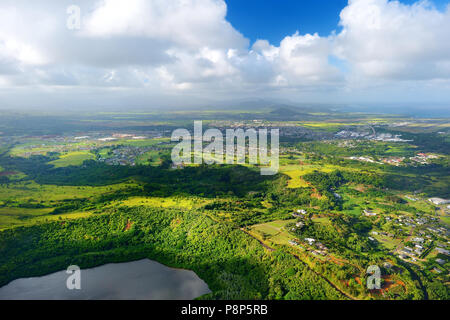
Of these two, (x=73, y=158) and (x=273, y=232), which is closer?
(x=273, y=232)

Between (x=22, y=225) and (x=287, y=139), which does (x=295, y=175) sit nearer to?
(x=22, y=225)

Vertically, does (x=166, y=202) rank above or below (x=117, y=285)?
above

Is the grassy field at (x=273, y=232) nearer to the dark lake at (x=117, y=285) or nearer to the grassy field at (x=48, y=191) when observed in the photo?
the dark lake at (x=117, y=285)

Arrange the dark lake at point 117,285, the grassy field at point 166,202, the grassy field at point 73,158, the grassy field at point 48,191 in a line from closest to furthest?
1. the dark lake at point 117,285
2. the grassy field at point 166,202
3. the grassy field at point 48,191
4. the grassy field at point 73,158

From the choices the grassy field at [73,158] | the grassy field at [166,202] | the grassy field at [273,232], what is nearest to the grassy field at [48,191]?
the grassy field at [166,202]

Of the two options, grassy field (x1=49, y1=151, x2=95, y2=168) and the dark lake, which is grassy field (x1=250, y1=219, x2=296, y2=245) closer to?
the dark lake

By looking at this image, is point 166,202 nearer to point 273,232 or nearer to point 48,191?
point 273,232

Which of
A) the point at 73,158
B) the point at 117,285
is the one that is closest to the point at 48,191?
the point at 73,158

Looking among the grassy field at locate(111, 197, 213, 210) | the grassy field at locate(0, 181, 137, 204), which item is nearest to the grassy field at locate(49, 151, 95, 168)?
the grassy field at locate(0, 181, 137, 204)

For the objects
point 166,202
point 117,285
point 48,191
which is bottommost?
point 117,285
